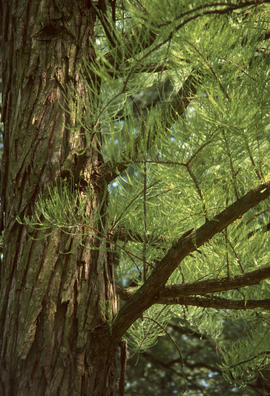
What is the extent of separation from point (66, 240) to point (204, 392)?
3.20 metres

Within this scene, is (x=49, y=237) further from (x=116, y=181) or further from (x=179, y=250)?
(x=179, y=250)

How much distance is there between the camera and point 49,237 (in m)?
0.98

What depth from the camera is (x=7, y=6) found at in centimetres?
123

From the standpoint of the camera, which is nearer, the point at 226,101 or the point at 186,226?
the point at 226,101

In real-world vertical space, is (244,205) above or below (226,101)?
below

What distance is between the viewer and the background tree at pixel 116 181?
0.69m

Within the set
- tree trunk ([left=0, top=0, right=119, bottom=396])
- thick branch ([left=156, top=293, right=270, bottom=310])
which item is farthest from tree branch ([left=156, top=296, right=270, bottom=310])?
tree trunk ([left=0, top=0, right=119, bottom=396])

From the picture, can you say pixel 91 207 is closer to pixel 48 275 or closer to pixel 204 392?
pixel 48 275

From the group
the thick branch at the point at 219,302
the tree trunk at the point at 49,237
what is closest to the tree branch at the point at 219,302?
the thick branch at the point at 219,302

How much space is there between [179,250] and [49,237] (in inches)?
12.4

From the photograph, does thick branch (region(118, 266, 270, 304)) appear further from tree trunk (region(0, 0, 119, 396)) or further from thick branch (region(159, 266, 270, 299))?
tree trunk (region(0, 0, 119, 396))

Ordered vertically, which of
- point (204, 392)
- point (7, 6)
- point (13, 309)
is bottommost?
point (13, 309)

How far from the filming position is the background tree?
689 millimetres

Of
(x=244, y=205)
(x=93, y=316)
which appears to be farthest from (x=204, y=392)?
(x=244, y=205)
